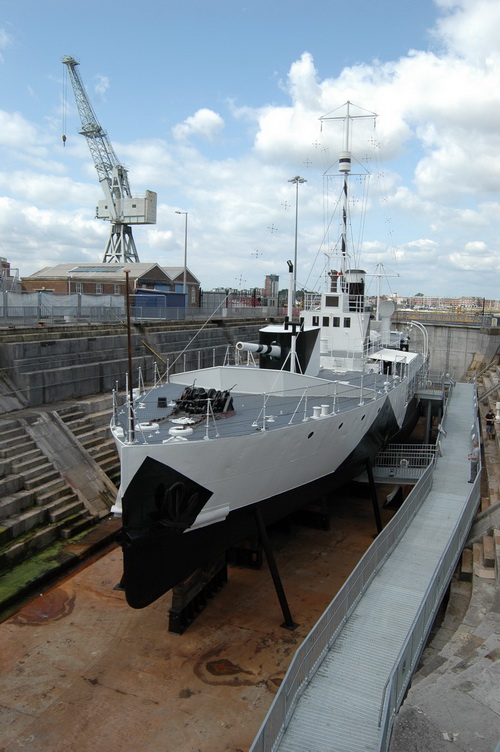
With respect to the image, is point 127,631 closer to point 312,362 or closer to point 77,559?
point 77,559

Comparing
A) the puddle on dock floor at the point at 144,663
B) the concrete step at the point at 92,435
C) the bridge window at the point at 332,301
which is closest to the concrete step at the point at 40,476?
the concrete step at the point at 92,435

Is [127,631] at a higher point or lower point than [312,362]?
lower

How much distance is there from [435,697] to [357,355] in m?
14.6

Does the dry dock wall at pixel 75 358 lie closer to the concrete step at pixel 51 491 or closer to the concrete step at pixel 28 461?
the concrete step at pixel 28 461

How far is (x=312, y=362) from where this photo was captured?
667 inches

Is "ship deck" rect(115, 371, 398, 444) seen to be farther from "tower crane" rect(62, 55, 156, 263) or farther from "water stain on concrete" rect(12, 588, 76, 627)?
"tower crane" rect(62, 55, 156, 263)

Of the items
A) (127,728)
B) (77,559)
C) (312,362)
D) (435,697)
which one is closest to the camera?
(435,697)

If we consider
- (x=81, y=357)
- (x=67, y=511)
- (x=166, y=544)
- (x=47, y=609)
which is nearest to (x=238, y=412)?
(x=166, y=544)

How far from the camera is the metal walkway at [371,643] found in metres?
7.03

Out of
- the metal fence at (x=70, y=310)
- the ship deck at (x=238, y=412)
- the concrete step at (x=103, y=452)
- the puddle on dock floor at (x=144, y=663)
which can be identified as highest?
the metal fence at (x=70, y=310)

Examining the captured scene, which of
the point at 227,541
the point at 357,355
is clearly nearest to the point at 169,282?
the point at 357,355

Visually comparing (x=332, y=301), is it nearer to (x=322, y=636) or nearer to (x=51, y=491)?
(x=51, y=491)

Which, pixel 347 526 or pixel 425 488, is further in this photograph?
pixel 347 526

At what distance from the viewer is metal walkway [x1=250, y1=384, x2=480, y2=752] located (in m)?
7.03
